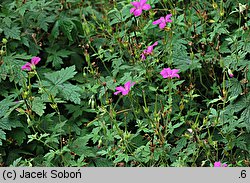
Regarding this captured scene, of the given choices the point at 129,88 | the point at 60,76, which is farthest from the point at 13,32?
the point at 129,88

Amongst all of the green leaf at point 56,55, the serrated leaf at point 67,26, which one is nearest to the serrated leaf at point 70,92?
the green leaf at point 56,55

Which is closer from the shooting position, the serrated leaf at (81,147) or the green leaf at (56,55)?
the serrated leaf at (81,147)

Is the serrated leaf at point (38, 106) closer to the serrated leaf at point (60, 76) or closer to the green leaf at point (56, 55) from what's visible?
the serrated leaf at point (60, 76)

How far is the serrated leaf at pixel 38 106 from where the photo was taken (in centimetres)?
287

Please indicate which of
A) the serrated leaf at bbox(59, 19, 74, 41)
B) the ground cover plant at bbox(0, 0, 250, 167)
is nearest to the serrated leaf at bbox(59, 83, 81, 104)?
the ground cover plant at bbox(0, 0, 250, 167)

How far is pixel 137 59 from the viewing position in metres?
3.17

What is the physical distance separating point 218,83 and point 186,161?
0.60 metres

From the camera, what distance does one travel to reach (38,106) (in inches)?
114

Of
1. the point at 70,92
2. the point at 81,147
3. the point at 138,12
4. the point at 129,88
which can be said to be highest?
the point at 138,12

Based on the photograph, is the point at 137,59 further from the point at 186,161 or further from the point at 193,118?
the point at 186,161

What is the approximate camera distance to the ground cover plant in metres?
2.77

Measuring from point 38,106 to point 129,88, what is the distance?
0.53m

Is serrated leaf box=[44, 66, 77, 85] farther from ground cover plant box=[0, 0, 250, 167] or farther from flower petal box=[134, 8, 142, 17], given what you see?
flower petal box=[134, 8, 142, 17]
